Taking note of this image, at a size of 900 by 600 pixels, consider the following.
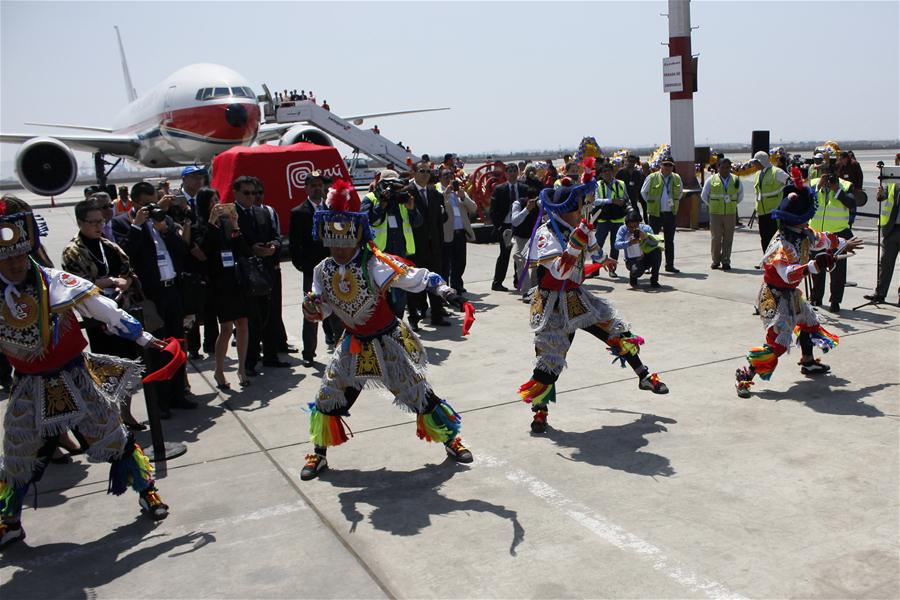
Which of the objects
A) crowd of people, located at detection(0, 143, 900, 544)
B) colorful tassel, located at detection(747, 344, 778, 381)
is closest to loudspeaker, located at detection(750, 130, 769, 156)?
crowd of people, located at detection(0, 143, 900, 544)

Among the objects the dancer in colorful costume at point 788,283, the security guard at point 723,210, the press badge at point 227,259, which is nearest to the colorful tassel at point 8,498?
the press badge at point 227,259

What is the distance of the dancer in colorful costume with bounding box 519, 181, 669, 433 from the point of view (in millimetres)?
6023

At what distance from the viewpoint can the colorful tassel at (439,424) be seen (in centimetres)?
541

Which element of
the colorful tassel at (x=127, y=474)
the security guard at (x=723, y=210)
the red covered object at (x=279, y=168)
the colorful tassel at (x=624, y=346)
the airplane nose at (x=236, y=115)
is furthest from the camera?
the airplane nose at (x=236, y=115)

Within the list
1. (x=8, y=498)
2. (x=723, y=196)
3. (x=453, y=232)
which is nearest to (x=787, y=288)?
(x=453, y=232)

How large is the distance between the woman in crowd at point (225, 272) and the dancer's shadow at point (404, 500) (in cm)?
241

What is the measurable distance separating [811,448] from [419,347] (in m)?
2.73

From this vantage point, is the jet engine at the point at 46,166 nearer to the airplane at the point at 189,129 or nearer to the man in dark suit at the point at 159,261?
the airplane at the point at 189,129

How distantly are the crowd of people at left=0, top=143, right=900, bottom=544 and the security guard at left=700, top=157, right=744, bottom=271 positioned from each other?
2363mm

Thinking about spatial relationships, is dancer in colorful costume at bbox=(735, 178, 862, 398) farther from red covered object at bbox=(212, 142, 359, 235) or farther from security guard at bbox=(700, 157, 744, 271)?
red covered object at bbox=(212, 142, 359, 235)

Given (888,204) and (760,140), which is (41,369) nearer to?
(888,204)

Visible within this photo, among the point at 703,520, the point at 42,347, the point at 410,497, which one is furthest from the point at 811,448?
the point at 42,347

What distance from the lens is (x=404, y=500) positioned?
502 cm

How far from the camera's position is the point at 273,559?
14.1ft
